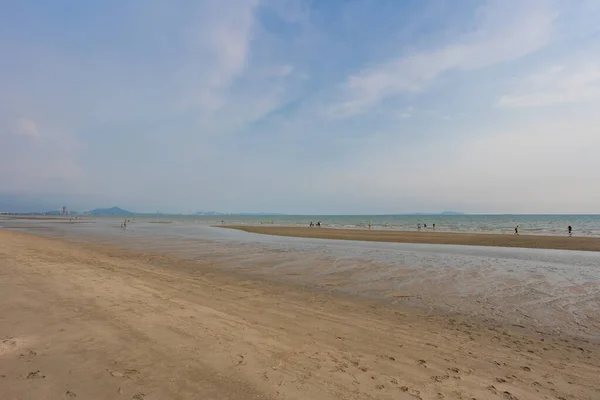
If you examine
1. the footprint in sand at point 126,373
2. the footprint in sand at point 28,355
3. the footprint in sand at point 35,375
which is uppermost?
the footprint in sand at point 28,355

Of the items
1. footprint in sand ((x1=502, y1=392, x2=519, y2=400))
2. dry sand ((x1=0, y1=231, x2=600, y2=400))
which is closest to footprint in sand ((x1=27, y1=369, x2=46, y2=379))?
dry sand ((x1=0, y1=231, x2=600, y2=400))

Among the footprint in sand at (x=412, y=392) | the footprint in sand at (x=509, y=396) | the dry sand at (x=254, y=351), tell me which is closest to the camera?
the dry sand at (x=254, y=351)

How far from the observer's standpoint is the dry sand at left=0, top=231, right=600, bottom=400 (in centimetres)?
438

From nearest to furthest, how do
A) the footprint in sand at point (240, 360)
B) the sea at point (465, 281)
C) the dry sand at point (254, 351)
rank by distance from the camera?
1. the dry sand at point (254, 351)
2. the footprint in sand at point (240, 360)
3. the sea at point (465, 281)

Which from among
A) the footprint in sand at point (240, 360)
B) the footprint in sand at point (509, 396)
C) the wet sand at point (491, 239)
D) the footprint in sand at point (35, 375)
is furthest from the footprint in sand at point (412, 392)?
the wet sand at point (491, 239)

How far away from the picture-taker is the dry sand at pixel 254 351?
14.4ft

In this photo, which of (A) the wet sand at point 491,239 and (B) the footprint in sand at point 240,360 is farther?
→ (A) the wet sand at point 491,239

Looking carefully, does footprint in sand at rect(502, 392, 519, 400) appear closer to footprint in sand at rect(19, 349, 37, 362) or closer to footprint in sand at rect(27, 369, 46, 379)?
footprint in sand at rect(27, 369, 46, 379)

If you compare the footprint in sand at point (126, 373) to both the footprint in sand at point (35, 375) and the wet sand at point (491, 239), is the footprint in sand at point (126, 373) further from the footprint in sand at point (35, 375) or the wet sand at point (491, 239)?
the wet sand at point (491, 239)

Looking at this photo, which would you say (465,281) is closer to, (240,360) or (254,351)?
(254,351)

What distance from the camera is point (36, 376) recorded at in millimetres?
4273

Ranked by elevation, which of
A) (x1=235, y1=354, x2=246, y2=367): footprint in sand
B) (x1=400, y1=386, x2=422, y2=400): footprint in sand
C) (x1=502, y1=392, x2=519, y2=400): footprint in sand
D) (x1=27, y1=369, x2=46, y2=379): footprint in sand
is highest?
(x1=27, y1=369, x2=46, y2=379): footprint in sand

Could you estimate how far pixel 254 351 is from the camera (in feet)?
18.3

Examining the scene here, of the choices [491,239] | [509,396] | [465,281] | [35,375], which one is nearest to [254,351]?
[35,375]
